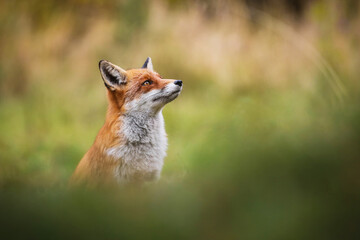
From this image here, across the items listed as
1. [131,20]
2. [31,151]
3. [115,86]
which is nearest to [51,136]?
[31,151]

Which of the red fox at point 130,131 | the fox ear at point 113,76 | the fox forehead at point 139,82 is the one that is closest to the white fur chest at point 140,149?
the red fox at point 130,131

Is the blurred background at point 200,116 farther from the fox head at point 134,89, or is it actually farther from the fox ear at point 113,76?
the fox ear at point 113,76

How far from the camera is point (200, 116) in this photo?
17.4 ft

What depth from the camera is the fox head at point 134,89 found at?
10.6 feet

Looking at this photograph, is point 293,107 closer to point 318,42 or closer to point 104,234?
point 104,234

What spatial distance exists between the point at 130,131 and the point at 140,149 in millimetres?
185

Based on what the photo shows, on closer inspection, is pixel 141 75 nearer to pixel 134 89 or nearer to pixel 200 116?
pixel 134 89

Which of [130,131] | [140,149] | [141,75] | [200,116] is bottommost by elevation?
[140,149]

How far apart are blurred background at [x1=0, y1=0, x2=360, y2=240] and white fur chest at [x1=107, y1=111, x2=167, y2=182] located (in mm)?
247

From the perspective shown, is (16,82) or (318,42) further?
(16,82)

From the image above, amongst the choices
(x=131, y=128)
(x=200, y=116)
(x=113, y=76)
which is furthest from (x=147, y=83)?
(x=200, y=116)

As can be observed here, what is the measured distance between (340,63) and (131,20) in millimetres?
3524

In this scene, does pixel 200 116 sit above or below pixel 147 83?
above

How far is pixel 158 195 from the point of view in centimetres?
171
